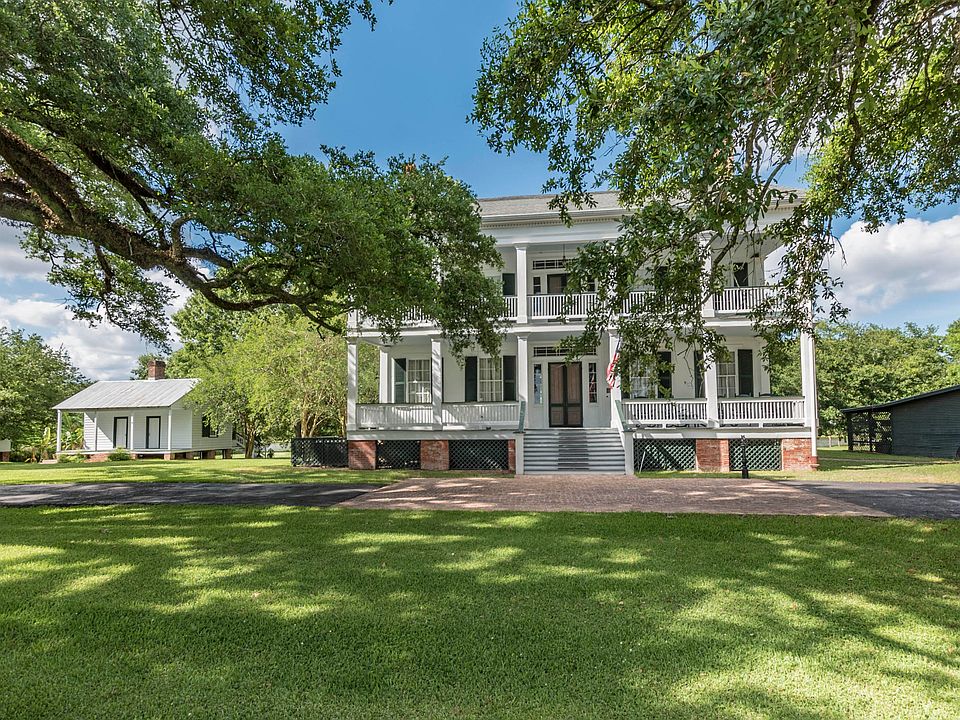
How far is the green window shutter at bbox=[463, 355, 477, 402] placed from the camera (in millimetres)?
18312

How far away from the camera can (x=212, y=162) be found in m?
6.65

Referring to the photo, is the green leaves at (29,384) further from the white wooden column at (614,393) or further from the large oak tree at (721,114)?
the large oak tree at (721,114)

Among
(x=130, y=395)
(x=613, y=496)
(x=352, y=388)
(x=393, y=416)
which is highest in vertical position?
(x=130, y=395)

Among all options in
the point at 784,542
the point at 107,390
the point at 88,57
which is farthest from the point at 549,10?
the point at 107,390

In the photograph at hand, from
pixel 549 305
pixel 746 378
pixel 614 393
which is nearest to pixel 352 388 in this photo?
pixel 549 305

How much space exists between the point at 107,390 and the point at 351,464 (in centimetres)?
2193

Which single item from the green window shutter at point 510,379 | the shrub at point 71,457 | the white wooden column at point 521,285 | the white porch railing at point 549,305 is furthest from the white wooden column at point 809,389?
the shrub at point 71,457

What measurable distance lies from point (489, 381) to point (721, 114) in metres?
14.7

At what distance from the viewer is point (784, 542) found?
20.3 feet

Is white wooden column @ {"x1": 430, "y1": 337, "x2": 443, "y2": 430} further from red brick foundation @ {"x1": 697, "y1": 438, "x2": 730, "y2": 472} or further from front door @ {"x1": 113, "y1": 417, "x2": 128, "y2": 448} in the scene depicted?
front door @ {"x1": 113, "y1": 417, "x2": 128, "y2": 448}

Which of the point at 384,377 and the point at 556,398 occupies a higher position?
the point at 384,377

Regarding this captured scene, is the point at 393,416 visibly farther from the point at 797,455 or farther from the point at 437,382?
the point at 797,455

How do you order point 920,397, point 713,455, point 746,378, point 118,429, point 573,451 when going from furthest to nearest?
point 118,429
point 920,397
point 746,378
point 573,451
point 713,455

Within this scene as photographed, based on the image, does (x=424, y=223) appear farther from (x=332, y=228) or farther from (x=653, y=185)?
(x=653, y=185)
